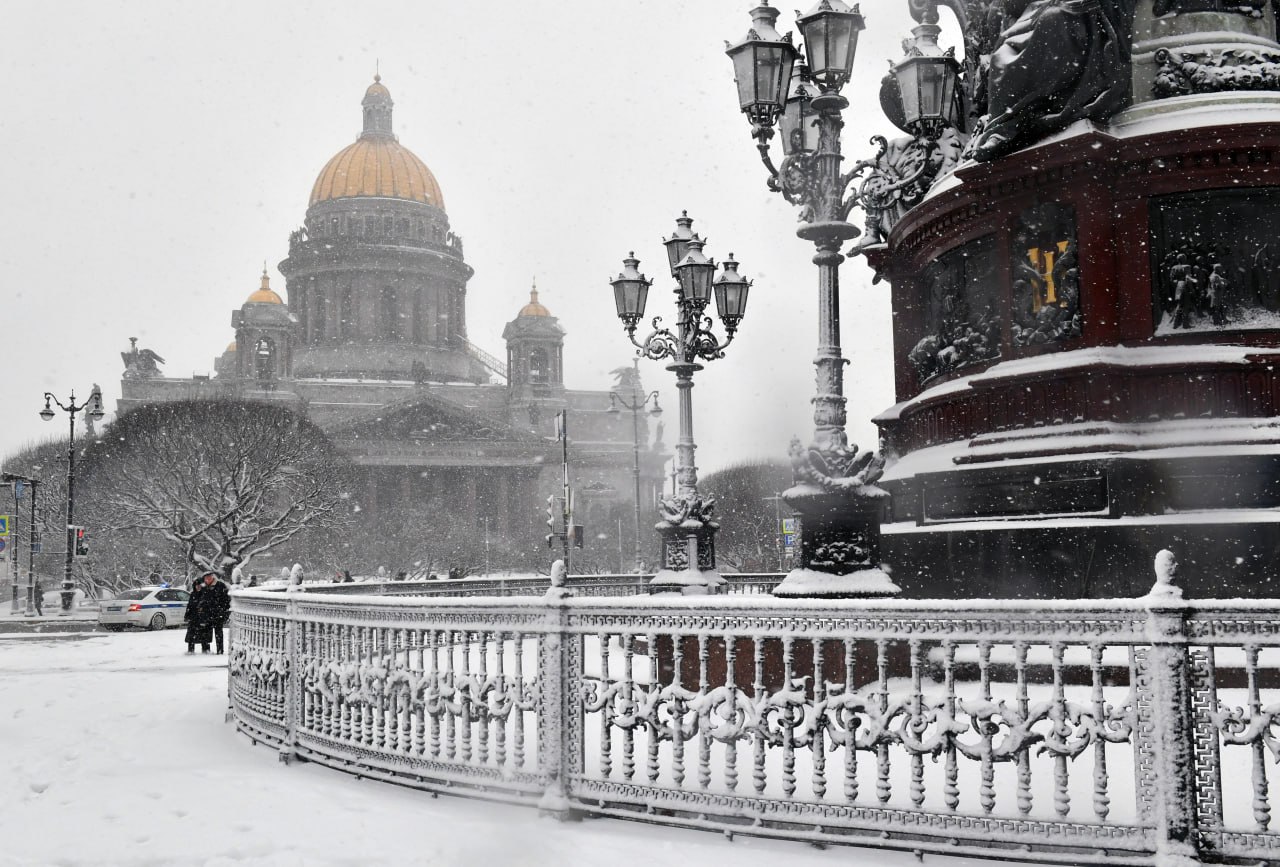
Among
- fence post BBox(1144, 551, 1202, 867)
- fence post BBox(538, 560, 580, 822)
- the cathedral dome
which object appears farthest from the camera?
the cathedral dome

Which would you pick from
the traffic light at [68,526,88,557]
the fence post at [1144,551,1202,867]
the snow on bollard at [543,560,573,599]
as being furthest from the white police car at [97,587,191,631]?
the fence post at [1144,551,1202,867]

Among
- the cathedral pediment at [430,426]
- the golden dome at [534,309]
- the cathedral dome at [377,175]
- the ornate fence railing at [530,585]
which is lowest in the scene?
the ornate fence railing at [530,585]

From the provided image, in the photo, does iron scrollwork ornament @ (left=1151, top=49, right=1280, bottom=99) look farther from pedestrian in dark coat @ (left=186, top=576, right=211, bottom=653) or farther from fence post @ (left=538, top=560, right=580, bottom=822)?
pedestrian in dark coat @ (left=186, top=576, right=211, bottom=653)

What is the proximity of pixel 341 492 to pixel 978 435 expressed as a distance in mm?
46871

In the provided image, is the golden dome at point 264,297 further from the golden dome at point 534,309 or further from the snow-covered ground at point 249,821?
the snow-covered ground at point 249,821

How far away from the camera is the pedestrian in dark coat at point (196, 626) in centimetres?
2102

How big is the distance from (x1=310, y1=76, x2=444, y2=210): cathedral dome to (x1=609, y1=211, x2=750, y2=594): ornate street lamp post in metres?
81.5

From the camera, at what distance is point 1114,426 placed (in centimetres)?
960

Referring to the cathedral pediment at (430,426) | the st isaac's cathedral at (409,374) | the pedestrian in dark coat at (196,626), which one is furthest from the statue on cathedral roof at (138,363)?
the pedestrian in dark coat at (196,626)

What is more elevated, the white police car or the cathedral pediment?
A: the cathedral pediment

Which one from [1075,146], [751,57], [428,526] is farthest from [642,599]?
[428,526]

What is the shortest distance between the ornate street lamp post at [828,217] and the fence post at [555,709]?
3173 millimetres

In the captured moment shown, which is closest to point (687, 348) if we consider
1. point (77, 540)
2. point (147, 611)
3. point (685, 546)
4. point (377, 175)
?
point (685, 546)

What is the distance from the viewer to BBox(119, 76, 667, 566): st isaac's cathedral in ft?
265
